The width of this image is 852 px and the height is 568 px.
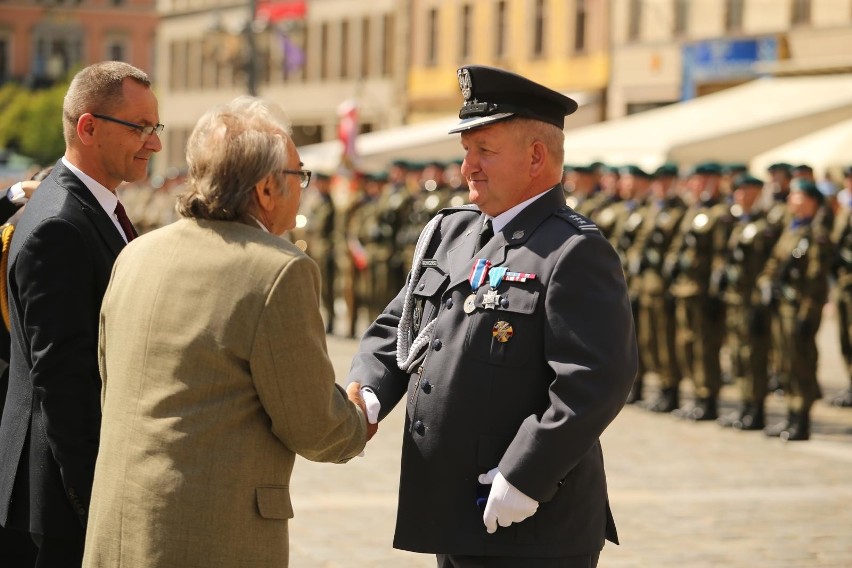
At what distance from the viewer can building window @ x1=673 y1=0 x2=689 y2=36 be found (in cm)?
3396

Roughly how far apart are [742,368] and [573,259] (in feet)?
29.1

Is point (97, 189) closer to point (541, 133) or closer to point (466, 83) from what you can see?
point (466, 83)

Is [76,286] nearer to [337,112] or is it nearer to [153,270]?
[153,270]

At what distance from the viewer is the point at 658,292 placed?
13.9 metres

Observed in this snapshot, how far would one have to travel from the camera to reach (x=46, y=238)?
4.29 meters

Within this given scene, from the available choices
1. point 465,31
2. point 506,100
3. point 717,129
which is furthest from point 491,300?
point 465,31

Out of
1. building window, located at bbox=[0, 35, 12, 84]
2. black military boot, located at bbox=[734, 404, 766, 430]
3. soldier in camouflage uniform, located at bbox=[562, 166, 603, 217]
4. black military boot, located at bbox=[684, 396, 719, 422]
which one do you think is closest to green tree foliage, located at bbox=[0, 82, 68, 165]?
building window, located at bbox=[0, 35, 12, 84]

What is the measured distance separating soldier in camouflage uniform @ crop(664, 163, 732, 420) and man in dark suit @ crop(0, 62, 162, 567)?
9035 mm

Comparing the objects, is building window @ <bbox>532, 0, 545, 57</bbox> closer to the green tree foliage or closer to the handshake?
the green tree foliage

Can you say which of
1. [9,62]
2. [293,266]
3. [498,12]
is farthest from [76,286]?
[9,62]

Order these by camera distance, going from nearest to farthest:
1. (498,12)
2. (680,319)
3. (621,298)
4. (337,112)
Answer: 1. (621,298)
2. (680,319)
3. (498,12)
4. (337,112)

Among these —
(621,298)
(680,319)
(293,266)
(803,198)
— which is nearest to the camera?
(293,266)

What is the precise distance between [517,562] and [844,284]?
10.4 metres

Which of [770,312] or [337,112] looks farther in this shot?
[337,112]
